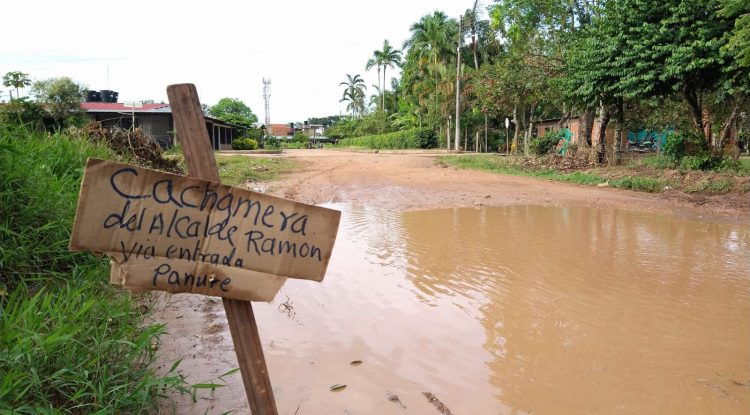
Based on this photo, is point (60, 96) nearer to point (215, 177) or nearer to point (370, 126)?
point (215, 177)

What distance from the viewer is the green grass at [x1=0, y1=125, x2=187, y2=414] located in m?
2.02

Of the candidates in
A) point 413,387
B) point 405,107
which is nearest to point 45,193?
point 413,387

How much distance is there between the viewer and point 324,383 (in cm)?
282

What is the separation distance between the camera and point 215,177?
1.73 m

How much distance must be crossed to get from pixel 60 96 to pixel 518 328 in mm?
28683

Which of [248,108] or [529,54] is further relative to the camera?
[248,108]

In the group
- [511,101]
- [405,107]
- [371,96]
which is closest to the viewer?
[511,101]

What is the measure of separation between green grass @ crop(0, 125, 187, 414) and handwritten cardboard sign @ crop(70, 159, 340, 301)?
748 millimetres

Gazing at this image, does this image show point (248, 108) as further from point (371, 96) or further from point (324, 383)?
point (324, 383)

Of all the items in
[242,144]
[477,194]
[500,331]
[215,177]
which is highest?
[242,144]

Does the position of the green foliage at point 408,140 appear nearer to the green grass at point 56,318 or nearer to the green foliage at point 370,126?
the green foliage at point 370,126

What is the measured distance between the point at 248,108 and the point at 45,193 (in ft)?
296

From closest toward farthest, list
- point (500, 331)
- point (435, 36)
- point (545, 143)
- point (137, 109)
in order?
point (500, 331) → point (545, 143) → point (137, 109) → point (435, 36)

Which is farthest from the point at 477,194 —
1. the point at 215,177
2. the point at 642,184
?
the point at 215,177
